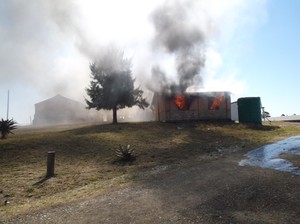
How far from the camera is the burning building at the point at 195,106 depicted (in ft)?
102

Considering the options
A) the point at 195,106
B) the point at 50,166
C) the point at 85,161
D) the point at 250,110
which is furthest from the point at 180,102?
the point at 50,166

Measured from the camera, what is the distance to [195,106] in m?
31.4

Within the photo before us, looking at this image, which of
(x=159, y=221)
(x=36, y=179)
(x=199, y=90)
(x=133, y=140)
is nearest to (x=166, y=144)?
(x=133, y=140)

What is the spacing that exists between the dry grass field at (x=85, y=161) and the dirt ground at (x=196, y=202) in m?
0.94

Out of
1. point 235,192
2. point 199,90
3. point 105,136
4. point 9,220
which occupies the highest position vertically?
point 199,90

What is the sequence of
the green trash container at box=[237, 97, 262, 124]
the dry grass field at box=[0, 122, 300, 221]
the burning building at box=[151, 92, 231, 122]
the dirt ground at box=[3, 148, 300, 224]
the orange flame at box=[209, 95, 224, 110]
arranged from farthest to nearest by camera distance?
the orange flame at box=[209, 95, 224, 110] < the burning building at box=[151, 92, 231, 122] < the green trash container at box=[237, 97, 262, 124] < the dry grass field at box=[0, 122, 300, 221] < the dirt ground at box=[3, 148, 300, 224]

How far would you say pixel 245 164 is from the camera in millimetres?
11156

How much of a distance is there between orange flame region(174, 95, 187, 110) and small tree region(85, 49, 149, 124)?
4.25 m

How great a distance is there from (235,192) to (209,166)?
3.69m

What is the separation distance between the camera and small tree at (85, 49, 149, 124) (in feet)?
96.5

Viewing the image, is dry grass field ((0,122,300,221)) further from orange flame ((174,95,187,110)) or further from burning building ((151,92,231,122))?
orange flame ((174,95,187,110))

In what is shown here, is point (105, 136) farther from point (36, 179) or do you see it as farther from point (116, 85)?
point (116, 85)

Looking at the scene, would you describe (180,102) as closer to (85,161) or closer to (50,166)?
(85,161)

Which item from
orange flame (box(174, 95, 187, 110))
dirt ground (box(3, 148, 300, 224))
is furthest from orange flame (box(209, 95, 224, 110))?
dirt ground (box(3, 148, 300, 224))
